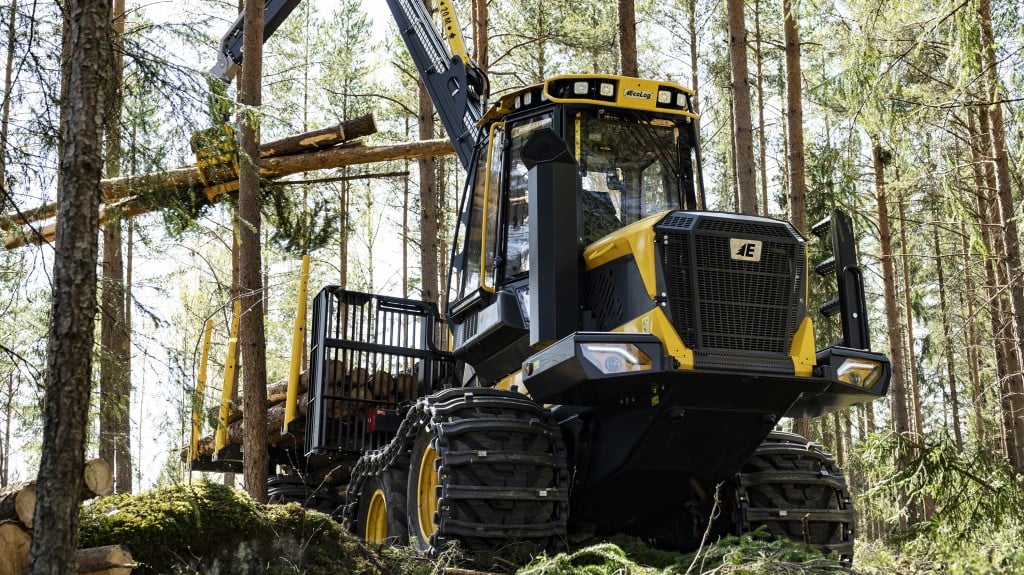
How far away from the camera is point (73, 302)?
4516 mm

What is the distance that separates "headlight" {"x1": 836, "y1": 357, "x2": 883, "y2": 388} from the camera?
21.7 feet

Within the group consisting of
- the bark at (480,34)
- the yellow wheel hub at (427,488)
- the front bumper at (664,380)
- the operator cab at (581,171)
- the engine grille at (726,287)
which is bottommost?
the yellow wheel hub at (427,488)

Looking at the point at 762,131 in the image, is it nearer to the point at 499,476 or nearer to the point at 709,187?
the point at 709,187

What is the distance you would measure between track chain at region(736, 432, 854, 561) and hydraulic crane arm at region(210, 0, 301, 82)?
8.08m

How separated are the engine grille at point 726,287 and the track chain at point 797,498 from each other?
1294 millimetres

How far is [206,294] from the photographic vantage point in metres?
29.1

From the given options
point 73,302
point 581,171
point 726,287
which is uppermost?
point 581,171

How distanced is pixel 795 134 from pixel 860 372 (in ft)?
28.0

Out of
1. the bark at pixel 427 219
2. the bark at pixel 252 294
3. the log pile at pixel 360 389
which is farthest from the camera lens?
the bark at pixel 427 219

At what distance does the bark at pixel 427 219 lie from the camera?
53.6 ft

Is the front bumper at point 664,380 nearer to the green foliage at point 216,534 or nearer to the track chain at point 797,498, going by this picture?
the track chain at point 797,498

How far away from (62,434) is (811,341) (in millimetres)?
4470

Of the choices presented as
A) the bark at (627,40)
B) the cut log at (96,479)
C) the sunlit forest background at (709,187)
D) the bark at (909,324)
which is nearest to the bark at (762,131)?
the sunlit forest background at (709,187)

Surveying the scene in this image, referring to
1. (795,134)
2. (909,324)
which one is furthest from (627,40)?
(909,324)
